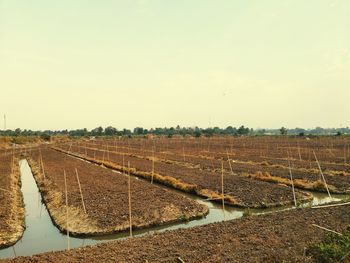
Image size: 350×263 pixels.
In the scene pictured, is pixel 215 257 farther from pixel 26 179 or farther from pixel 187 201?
pixel 26 179

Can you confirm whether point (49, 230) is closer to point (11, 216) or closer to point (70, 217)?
point (70, 217)

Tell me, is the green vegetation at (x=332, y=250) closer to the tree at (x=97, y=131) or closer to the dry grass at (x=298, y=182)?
the dry grass at (x=298, y=182)

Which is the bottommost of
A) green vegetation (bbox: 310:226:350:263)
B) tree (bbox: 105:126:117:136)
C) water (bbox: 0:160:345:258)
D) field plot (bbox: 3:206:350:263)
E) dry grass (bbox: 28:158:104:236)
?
water (bbox: 0:160:345:258)

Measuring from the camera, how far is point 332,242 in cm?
859

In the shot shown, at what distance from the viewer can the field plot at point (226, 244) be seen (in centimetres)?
848

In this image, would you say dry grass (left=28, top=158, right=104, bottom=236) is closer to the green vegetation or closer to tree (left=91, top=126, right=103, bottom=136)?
the green vegetation

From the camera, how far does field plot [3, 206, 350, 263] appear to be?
27.8 feet

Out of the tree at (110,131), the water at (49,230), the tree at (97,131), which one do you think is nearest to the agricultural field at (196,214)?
the water at (49,230)

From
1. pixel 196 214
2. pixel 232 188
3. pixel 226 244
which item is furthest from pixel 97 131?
pixel 226 244

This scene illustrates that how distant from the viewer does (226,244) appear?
9422mm

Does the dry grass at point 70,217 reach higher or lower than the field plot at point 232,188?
lower

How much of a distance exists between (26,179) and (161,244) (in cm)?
1949

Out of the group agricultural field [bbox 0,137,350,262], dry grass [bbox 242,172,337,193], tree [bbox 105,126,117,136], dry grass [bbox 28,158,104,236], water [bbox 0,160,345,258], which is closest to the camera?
agricultural field [bbox 0,137,350,262]

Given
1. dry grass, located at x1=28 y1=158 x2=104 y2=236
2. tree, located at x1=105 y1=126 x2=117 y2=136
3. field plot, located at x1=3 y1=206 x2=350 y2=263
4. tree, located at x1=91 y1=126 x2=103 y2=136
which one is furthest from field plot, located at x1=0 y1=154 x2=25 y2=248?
tree, located at x1=91 y1=126 x2=103 y2=136
